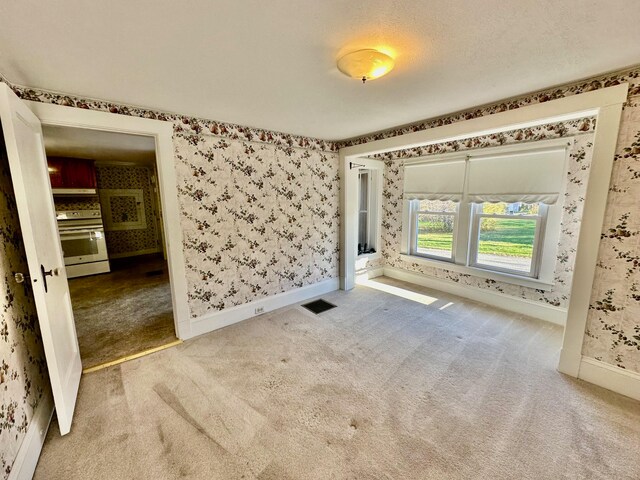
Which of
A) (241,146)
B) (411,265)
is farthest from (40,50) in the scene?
(411,265)

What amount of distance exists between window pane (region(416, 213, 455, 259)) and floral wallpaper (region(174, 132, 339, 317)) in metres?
1.56

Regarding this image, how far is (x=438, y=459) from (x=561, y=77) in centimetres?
267

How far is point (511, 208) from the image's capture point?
3365 millimetres

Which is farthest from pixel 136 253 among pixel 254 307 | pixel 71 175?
pixel 254 307

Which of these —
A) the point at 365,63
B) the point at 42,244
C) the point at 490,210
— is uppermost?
the point at 365,63

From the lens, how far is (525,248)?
130 inches

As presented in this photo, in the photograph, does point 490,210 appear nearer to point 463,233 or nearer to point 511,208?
point 511,208

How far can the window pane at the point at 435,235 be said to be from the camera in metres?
4.09

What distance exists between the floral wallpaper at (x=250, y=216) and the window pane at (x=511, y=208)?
2.09 m

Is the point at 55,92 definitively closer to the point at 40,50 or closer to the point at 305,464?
A: the point at 40,50

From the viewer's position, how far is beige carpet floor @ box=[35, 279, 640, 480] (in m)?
1.46

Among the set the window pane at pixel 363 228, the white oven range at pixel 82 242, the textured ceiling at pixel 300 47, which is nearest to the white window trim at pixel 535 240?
the textured ceiling at pixel 300 47

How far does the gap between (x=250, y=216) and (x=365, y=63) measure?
2.08 m

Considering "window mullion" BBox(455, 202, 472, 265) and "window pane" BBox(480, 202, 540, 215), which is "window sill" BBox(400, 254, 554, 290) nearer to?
"window mullion" BBox(455, 202, 472, 265)
